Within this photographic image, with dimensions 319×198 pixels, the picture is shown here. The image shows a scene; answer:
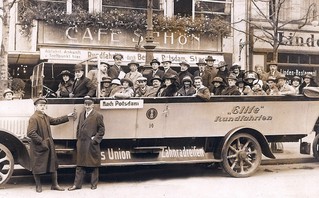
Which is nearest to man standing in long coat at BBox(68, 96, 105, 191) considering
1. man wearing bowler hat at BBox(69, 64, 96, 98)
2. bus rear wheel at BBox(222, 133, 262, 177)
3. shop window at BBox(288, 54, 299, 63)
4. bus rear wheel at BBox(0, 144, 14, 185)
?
man wearing bowler hat at BBox(69, 64, 96, 98)

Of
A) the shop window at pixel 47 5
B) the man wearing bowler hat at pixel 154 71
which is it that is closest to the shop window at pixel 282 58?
the shop window at pixel 47 5

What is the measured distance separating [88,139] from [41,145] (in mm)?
764

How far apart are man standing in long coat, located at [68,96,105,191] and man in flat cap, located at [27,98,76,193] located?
1.37 ft

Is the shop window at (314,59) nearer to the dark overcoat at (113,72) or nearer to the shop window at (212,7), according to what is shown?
the shop window at (212,7)

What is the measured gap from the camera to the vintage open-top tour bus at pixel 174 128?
8445 millimetres

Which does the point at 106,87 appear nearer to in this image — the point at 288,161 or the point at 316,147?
the point at 288,161

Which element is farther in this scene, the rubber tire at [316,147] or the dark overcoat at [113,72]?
the rubber tire at [316,147]

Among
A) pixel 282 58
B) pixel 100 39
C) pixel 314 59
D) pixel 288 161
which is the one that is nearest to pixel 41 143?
pixel 288 161

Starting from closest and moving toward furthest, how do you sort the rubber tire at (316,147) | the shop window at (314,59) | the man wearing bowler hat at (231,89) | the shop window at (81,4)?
1. the man wearing bowler hat at (231,89)
2. the rubber tire at (316,147)
3. the shop window at (81,4)
4. the shop window at (314,59)

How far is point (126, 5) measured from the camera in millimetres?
18781

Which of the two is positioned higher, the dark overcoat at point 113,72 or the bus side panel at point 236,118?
the dark overcoat at point 113,72

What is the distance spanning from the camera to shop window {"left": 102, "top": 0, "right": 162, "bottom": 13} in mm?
18500

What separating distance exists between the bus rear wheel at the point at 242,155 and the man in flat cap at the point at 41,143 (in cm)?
321

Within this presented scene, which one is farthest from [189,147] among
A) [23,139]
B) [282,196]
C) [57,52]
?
[57,52]
